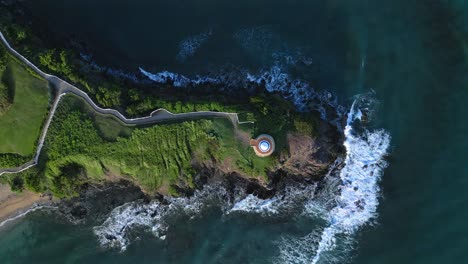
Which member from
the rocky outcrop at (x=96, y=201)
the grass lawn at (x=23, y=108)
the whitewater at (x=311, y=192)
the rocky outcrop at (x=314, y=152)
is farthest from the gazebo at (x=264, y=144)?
the grass lawn at (x=23, y=108)

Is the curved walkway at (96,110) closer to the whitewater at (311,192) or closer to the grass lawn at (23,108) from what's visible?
the grass lawn at (23,108)

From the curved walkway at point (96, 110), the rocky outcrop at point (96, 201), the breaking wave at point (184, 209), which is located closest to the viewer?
the curved walkway at point (96, 110)

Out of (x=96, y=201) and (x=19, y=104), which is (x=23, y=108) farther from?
(x=96, y=201)

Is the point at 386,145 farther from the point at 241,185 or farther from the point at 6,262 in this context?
the point at 6,262

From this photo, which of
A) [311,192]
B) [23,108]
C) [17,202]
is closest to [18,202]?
[17,202]

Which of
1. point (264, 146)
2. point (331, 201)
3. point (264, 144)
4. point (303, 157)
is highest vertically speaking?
point (303, 157)

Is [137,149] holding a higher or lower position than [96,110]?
lower
